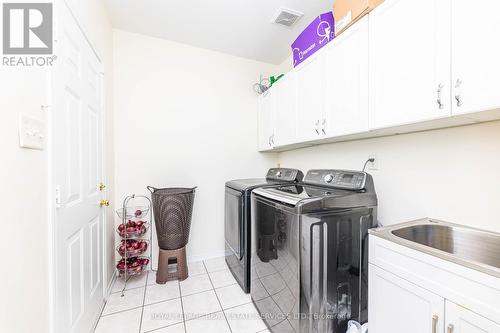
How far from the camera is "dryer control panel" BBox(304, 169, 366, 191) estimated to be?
1500 mm

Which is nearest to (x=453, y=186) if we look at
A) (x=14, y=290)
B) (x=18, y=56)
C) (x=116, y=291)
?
(x=14, y=290)

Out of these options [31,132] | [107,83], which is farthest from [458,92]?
[107,83]

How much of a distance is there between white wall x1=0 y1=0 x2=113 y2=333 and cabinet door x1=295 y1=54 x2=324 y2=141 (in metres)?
1.76

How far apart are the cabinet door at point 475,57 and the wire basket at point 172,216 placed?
210cm

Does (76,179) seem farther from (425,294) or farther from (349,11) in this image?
(349,11)

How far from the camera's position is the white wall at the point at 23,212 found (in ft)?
2.49

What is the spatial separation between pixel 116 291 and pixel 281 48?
325 centimetres

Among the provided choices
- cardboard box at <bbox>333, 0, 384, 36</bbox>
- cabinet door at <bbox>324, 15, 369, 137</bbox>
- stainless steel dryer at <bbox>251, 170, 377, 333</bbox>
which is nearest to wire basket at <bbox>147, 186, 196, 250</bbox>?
stainless steel dryer at <bbox>251, 170, 377, 333</bbox>

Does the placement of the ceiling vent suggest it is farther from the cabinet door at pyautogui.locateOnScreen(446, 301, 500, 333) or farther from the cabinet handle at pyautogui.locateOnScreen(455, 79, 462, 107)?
the cabinet door at pyautogui.locateOnScreen(446, 301, 500, 333)

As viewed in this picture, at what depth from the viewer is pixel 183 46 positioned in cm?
264

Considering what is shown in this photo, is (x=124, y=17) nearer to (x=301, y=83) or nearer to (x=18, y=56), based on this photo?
(x=18, y=56)

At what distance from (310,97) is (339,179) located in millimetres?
782

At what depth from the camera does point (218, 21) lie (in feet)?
7.23

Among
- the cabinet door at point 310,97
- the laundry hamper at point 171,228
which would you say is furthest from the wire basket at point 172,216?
the cabinet door at point 310,97
